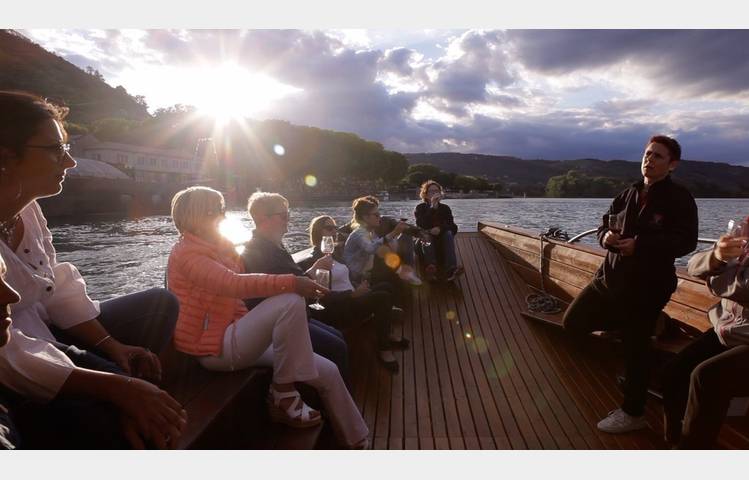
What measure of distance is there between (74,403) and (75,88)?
9917 cm

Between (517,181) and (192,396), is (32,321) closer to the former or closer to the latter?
(192,396)

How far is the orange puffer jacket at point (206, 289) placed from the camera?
5.97ft

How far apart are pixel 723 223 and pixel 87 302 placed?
2720cm

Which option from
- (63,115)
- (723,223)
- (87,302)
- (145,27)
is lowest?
(723,223)

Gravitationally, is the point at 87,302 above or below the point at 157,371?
above

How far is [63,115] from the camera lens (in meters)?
1.41

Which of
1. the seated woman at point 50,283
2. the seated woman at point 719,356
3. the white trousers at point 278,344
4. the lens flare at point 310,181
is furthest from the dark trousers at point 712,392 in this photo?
the lens flare at point 310,181

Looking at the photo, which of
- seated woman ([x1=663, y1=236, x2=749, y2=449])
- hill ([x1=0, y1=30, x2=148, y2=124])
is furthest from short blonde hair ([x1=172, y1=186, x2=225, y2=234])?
hill ([x1=0, y1=30, x2=148, y2=124])

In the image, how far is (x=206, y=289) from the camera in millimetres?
1846

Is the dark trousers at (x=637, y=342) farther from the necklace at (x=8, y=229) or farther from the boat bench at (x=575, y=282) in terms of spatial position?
the necklace at (x=8, y=229)

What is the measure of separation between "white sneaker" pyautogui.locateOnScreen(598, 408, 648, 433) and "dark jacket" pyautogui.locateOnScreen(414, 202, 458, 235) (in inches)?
130

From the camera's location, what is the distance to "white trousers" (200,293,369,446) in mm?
1872

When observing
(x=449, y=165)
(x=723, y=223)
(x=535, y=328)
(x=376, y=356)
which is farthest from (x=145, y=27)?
(x=449, y=165)

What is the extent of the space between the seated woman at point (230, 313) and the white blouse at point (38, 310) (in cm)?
37
